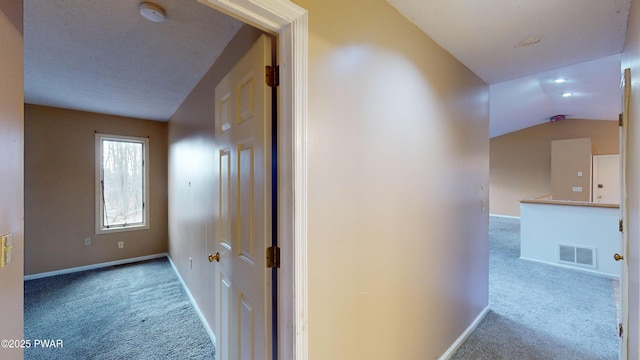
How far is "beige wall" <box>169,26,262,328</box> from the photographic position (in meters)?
2.03

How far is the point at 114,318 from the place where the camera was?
2467 mm

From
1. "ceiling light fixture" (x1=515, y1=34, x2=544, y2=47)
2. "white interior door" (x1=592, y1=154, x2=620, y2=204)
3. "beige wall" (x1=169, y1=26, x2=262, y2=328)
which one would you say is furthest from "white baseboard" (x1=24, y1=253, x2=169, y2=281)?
"white interior door" (x1=592, y1=154, x2=620, y2=204)

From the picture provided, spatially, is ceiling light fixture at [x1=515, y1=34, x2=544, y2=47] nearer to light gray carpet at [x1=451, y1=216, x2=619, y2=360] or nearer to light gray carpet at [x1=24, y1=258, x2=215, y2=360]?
light gray carpet at [x1=451, y1=216, x2=619, y2=360]

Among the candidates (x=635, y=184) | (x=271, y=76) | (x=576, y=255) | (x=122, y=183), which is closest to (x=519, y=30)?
(x=635, y=184)

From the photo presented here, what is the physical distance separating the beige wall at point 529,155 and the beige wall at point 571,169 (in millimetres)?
1333

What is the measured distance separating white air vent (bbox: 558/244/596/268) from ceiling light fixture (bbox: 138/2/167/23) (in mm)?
5761

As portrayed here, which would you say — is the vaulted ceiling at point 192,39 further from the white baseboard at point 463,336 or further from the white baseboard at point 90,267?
the white baseboard at point 90,267

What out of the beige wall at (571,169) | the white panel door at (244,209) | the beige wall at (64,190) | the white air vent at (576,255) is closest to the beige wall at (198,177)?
the white panel door at (244,209)

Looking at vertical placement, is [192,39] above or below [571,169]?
above

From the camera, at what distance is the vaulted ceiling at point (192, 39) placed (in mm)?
1413

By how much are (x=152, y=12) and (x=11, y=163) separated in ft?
3.97

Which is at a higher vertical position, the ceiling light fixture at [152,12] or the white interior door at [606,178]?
the ceiling light fixture at [152,12]

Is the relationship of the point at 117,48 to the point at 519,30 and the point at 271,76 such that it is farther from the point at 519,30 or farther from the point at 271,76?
the point at 519,30

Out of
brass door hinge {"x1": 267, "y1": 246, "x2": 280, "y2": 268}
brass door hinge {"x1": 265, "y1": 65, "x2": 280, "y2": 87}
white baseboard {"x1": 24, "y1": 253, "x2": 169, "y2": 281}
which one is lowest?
white baseboard {"x1": 24, "y1": 253, "x2": 169, "y2": 281}
